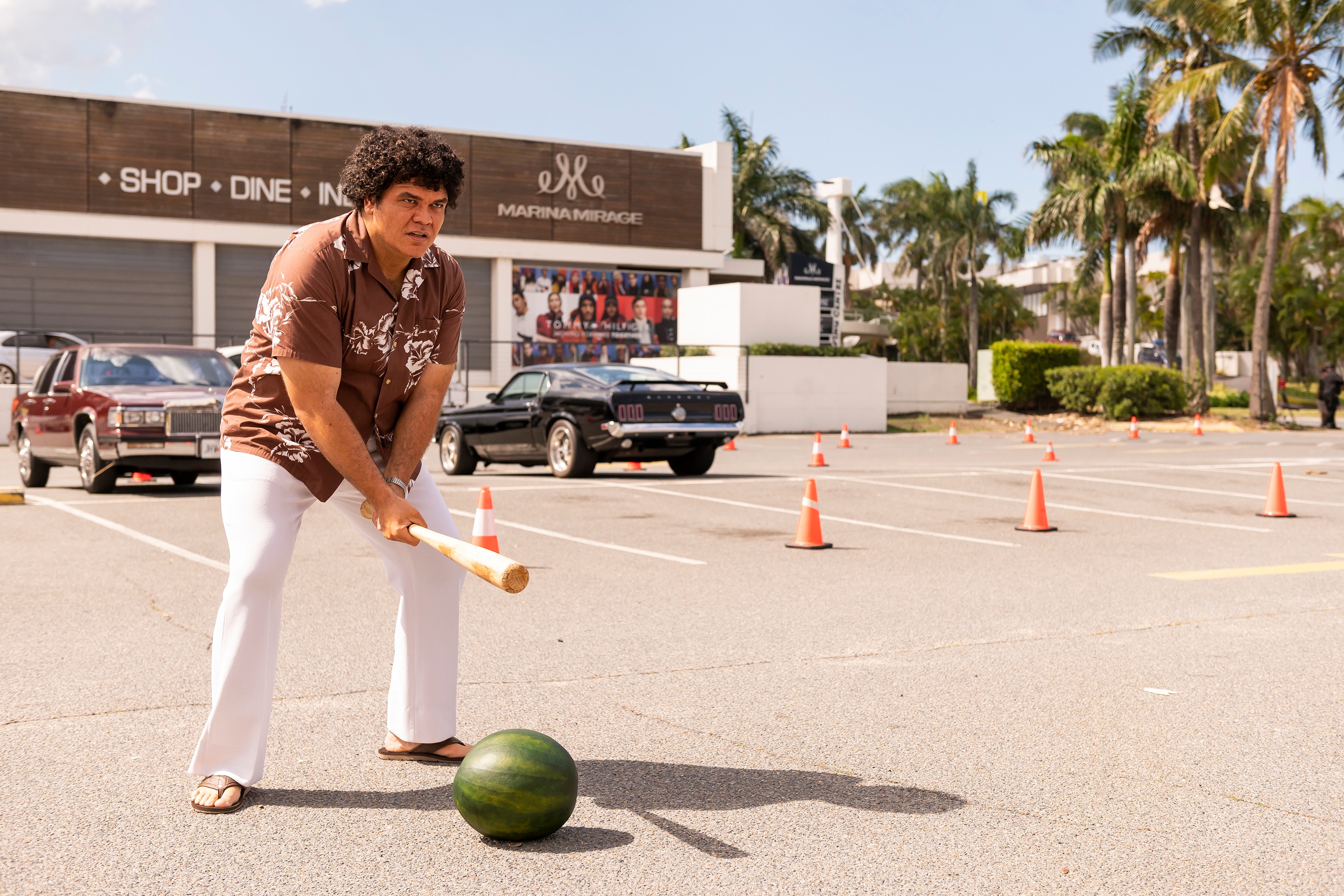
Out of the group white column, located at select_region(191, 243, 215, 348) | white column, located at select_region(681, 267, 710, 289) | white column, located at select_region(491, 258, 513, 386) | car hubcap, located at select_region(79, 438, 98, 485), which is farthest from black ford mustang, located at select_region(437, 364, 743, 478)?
white column, located at select_region(681, 267, 710, 289)

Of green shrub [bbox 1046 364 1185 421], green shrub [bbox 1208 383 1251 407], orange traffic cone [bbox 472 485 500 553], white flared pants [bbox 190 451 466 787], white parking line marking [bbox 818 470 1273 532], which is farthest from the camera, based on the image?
green shrub [bbox 1208 383 1251 407]

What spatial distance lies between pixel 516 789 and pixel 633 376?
12882 mm

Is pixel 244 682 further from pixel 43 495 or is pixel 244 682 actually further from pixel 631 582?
pixel 43 495

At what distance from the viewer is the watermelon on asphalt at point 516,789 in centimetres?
356

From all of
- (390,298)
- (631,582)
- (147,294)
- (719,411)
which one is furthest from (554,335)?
(390,298)

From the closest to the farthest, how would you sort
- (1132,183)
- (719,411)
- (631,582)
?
1. (631,582)
2. (719,411)
3. (1132,183)

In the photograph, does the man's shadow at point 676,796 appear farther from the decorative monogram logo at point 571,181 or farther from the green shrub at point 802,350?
the decorative monogram logo at point 571,181

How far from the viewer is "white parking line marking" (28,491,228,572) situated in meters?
9.16

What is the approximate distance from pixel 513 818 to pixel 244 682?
37.2 inches

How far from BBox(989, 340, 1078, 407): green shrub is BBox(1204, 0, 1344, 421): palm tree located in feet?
19.4

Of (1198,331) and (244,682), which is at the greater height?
(1198,331)

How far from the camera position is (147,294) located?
3438 cm

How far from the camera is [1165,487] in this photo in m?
15.9

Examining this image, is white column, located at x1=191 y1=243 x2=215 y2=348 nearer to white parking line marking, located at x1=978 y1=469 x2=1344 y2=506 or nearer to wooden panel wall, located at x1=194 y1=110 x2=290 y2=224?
wooden panel wall, located at x1=194 y1=110 x2=290 y2=224
